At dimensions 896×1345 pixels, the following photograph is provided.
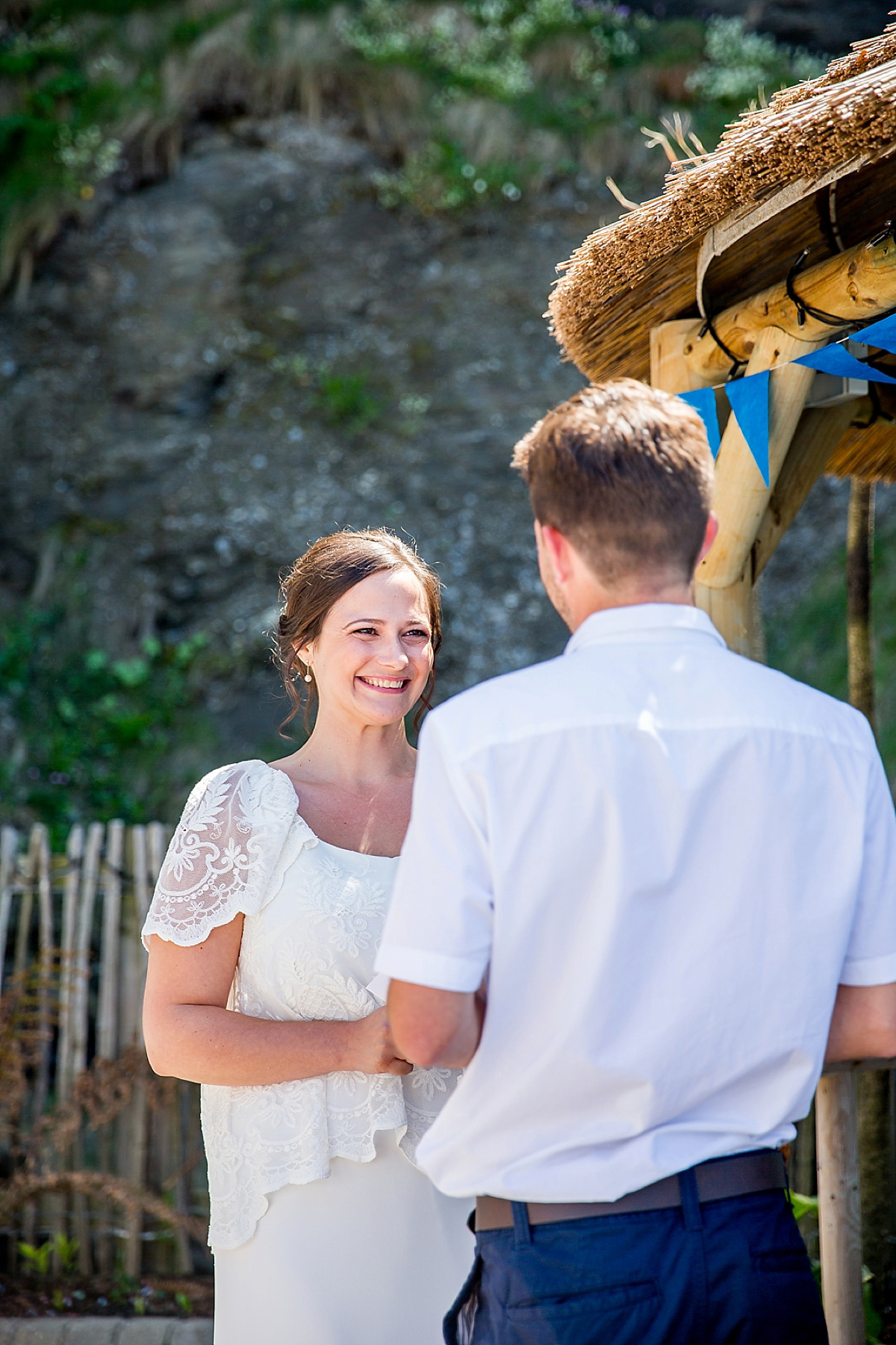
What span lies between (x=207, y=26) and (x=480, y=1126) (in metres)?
10.8

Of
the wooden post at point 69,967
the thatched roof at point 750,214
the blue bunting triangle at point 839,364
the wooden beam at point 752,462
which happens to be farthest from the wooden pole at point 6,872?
the blue bunting triangle at point 839,364

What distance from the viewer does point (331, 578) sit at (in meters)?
2.16

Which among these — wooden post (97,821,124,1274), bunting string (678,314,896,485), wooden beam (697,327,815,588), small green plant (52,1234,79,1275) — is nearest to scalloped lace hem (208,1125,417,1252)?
wooden beam (697,327,815,588)

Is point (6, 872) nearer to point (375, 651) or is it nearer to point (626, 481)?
point (375, 651)

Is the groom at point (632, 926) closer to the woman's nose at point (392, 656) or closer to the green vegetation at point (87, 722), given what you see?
the woman's nose at point (392, 656)

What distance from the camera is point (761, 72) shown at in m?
9.31

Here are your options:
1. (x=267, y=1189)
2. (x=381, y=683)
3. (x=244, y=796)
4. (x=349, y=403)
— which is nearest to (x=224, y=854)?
(x=244, y=796)

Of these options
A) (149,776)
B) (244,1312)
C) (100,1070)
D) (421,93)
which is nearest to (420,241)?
(421,93)

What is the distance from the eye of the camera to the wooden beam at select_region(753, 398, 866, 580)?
8.96 feet

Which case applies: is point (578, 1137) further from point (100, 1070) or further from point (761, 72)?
point (761, 72)

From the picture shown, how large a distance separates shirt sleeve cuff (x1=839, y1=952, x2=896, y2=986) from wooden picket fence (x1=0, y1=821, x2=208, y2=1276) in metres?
3.40

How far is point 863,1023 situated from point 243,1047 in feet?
3.25

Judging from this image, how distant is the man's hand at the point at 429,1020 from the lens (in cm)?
120

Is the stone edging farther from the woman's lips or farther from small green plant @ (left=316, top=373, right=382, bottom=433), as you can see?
small green plant @ (left=316, top=373, right=382, bottom=433)
